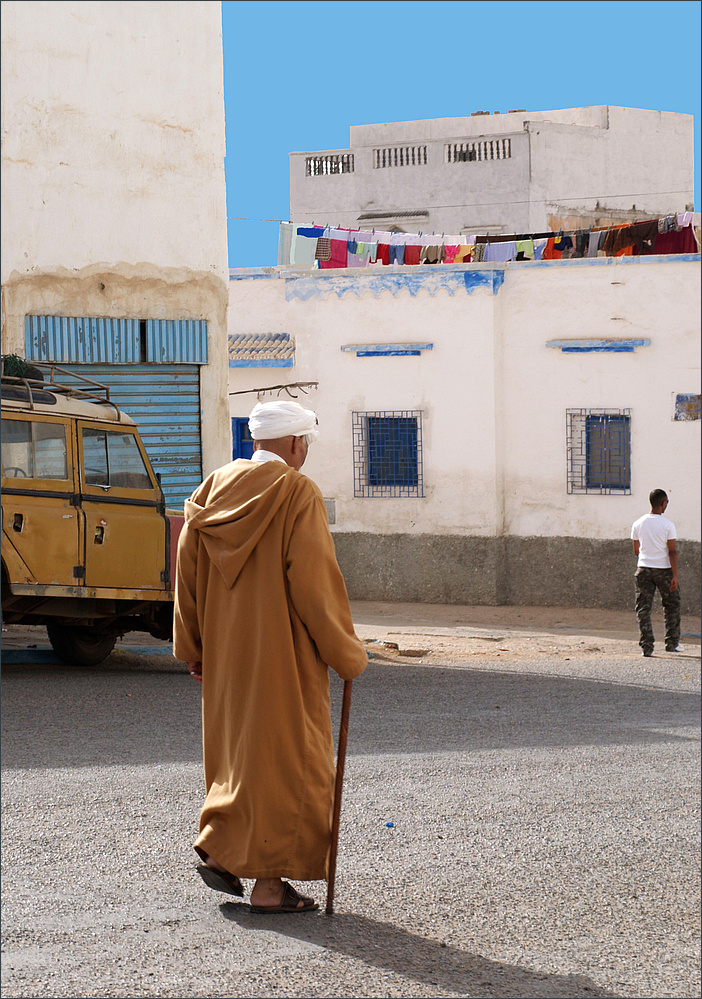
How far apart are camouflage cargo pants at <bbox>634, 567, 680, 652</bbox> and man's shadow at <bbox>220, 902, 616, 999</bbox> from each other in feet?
14.3

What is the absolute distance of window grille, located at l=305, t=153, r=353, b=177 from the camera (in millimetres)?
2049

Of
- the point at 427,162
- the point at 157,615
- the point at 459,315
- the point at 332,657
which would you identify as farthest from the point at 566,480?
the point at 157,615

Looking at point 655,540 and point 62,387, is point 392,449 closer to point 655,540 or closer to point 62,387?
point 62,387

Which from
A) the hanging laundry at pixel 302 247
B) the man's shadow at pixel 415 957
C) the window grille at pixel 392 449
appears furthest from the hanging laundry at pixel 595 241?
the man's shadow at pixel 415 957

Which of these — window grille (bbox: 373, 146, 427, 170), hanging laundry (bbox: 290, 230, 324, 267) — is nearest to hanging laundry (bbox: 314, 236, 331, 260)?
hanging laundry (bbox: 290, 230, 324, 267)

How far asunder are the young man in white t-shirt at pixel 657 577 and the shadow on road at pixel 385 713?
81cm

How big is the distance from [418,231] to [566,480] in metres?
7.90

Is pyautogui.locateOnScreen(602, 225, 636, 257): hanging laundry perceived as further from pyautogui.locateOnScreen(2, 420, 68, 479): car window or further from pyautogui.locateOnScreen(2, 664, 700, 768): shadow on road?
pyautogui.locateOnScreen(2, 420, 68, 479): car window

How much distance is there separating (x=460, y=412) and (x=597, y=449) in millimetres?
911

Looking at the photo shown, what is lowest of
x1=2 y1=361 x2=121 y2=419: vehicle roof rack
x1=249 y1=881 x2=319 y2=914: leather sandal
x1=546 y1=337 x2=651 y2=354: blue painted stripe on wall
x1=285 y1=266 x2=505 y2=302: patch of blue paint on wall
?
x1=249 y1=881 x2=319 y2=914: leather sandal

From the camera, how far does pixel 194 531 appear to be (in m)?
1.88

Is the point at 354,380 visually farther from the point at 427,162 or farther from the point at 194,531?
the point at 427,162

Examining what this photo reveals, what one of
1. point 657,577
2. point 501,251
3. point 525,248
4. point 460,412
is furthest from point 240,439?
point 525,248

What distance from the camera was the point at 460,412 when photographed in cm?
248
